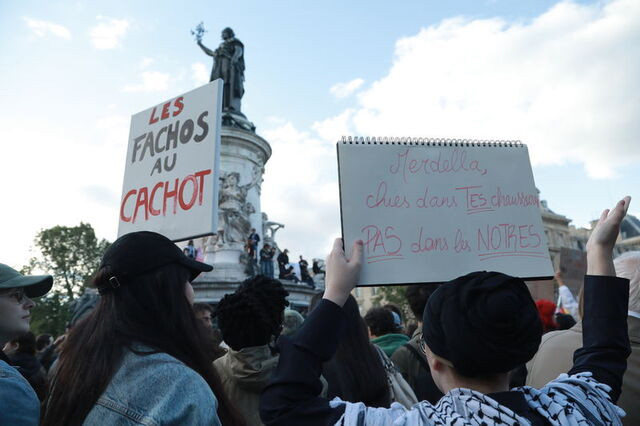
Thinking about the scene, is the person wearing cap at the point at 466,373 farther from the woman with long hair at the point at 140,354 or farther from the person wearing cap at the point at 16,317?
the person wearing cap at the point at 16,317

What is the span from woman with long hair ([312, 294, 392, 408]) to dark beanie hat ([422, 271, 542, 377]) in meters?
1.13

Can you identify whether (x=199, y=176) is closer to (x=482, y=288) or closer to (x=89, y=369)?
(x=89, y=369)

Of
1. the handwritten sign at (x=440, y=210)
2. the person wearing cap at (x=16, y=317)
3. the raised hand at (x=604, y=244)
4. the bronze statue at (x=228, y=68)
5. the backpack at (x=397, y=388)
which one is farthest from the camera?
the bronze statue at (x=228, y=68)

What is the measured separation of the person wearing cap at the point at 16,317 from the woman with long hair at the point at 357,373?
4.11 feet

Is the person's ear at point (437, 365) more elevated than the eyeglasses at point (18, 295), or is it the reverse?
the eyeglasses at point (18, 295)

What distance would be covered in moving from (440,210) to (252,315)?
1.14m

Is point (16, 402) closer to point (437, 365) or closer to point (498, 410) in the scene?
point (437, 365)

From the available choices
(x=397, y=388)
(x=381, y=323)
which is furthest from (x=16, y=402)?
(x=381, y=323)

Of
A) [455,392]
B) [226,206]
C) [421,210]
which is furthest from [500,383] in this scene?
[226,206]

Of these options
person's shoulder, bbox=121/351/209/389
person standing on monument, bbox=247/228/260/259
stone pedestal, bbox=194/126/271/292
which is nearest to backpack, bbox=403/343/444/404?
person's shoulder, bbox=121/351/209/389

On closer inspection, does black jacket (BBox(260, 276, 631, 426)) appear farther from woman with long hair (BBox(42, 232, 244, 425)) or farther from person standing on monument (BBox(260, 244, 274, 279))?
person standing on monument (BBox(260, 244, 274, 279))

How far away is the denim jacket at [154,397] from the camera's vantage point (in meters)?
1.46

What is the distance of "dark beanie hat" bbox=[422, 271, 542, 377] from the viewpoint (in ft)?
3.97

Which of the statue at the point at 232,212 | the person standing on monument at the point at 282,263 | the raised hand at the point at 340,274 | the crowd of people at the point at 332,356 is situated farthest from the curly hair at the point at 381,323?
the person standing on monument at the point at 282,263
